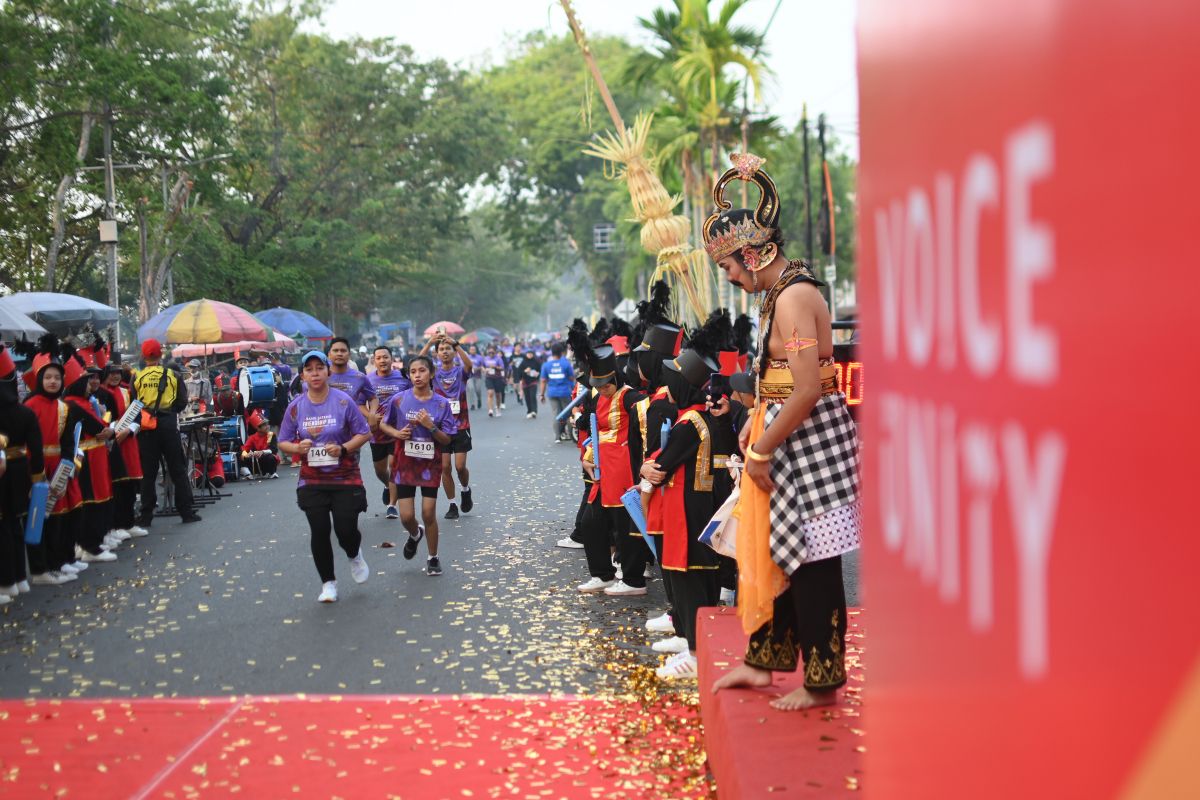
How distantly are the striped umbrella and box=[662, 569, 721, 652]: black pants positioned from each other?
1458cm

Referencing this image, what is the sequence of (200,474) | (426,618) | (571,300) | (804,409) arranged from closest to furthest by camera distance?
(804,409) → (426,618) → (200,474) → (571,300)

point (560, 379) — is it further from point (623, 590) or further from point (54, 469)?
point (623, 590)

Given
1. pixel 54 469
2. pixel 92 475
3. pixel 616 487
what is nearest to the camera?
pixel 616 487

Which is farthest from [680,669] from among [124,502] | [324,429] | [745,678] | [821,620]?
[124,502]

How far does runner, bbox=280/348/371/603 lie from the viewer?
8781 millimetres

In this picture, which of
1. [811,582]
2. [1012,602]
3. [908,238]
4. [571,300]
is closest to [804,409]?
[811,582]

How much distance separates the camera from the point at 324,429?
8812 millimetres

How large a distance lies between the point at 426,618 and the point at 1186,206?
7.86 m

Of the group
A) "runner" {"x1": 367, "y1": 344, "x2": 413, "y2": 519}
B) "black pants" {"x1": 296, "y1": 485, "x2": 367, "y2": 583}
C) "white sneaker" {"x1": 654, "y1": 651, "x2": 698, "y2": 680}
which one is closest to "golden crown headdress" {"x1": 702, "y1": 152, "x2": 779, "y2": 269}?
"white sneaker" {"x1": 654, "y1": 651, "x2": 698, "y2": 680}

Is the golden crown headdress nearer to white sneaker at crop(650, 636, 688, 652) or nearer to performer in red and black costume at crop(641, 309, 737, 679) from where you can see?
performer in red and black costume at crop(641, 309, 737, 679)

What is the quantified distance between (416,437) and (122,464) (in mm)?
3782

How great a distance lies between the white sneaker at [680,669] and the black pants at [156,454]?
322 inches

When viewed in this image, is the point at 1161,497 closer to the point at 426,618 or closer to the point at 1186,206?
the point at 1186,206

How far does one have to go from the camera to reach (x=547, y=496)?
48.5ft
